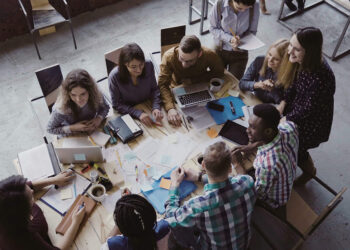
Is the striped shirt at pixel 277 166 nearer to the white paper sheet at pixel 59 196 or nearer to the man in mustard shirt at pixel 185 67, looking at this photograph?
the man in mustard shirt at pixel 185 67

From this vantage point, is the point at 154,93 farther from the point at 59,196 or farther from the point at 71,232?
the point at 71,232

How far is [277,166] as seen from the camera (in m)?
2.14

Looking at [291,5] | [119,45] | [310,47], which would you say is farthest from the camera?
[291,5]

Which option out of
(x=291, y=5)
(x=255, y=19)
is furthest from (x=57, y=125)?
(x=291, y=5)

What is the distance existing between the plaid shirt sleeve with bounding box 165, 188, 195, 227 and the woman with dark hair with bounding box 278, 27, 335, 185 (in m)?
1.26

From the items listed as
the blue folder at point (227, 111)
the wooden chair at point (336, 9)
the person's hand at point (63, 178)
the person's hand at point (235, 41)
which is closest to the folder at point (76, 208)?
the person's hand at point (63, 178)

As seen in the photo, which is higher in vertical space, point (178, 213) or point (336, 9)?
point (178, 213)

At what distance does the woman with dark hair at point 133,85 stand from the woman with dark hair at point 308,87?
1092mm

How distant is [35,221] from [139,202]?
705mm

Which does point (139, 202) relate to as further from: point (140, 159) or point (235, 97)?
point (235, 97)

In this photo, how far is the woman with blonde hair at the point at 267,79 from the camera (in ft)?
9.04

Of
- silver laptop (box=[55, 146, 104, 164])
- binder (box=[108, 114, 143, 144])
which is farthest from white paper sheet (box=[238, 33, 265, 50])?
silver laptop (box=[55, 146, 104, 164])

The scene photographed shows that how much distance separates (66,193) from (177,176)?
76cm

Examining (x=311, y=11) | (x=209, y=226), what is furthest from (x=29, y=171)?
(x=311, y=11)
